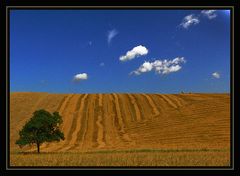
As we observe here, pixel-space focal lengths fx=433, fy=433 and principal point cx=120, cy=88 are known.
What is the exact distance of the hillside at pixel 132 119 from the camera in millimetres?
43188

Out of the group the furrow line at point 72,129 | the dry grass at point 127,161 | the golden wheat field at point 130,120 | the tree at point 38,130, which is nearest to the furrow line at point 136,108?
the golden wheat field at point 130,120

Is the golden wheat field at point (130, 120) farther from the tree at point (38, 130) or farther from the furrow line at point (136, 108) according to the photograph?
the tree at point (38, 130)

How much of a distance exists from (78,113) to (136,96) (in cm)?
1335

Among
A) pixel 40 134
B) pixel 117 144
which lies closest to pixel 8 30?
pixel 40 134

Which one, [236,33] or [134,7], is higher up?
[134,7]

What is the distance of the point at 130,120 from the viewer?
54.4 metres

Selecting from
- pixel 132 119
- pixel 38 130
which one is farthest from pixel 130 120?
pixel 38 130

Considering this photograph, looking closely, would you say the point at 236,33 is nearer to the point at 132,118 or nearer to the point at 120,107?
the point at 132,118

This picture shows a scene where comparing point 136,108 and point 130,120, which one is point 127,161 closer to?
point 130,120

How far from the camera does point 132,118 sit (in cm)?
5512

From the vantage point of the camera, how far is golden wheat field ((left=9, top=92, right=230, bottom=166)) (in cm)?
4244

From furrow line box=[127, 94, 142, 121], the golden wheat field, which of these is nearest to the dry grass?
the golden wheat field

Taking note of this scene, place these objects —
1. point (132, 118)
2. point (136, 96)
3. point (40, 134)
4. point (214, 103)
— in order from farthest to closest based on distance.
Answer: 1. point (136, 96)
2. point (214, 103)
3. point (132, 118)
4. point (40, 134)

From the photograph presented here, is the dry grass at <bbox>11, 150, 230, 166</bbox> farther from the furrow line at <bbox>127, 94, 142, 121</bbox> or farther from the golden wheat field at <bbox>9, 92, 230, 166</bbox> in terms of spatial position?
the furrow line at <bbox>127, 94, 142, 121</bbox>
